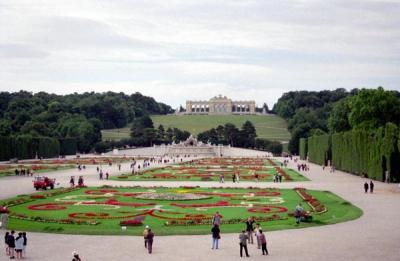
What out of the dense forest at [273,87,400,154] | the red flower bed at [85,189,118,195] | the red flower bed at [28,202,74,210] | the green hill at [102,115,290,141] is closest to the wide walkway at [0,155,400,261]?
the red flower bed at [28,202,74,210]

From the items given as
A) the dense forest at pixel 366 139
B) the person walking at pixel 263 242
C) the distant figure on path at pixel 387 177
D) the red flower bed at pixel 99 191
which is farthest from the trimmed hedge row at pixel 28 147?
the person walking at pixel 263 242

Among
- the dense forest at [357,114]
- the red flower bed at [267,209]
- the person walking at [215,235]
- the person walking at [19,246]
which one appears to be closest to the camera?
the person walking at [19,246]

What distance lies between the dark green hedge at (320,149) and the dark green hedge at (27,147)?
39.6 m

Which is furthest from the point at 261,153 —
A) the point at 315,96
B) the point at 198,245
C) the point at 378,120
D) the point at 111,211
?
the point at 198,245

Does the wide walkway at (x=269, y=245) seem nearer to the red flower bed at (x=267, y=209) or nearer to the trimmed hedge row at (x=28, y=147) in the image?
the red flower bed at (x=267, y=209)

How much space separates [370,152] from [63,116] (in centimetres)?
9156

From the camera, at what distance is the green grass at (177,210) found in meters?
19.1

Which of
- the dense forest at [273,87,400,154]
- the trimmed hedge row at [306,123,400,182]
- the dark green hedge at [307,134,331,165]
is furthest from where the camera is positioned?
the dark green hedge at [307,134,331,165]

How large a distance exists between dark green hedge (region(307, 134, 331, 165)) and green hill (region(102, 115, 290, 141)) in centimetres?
5541

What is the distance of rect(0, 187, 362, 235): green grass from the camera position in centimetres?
1906

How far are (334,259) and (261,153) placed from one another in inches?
3595

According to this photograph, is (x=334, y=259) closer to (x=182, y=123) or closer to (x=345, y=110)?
(x=345, y=110)

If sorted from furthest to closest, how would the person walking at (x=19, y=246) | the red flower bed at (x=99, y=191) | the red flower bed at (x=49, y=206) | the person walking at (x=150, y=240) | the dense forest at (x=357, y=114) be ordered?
1. the dense forest at (x=357, y=114)
2. the red flower bed at (x=99, y=191)
3. the red flower bed at (x=49, y=206)
4. the person walking at (x=150, y=240)
5. the person walking at (x=19, y=246)

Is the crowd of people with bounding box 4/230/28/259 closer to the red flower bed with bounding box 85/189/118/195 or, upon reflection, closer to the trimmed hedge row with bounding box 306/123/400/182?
the red flower bed with bounding box 85/189/118/195
